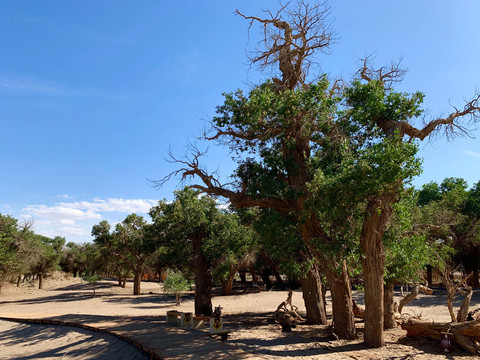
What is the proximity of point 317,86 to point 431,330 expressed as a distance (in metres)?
7.85

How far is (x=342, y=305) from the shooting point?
34.9 feet

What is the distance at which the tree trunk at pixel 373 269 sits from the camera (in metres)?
9.00

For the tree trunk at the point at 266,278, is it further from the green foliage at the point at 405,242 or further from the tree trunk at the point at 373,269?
the green foliage at the point at 405,242

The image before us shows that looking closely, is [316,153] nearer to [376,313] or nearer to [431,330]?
[376,313]

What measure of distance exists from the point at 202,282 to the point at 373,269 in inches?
380

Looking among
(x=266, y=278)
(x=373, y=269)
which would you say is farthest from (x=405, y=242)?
(x=266, y=278)

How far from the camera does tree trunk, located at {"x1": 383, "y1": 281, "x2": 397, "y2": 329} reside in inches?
469

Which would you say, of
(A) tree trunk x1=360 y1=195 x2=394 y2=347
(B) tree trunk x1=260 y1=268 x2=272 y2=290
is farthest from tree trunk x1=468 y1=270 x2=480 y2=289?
(A) tree trunk x1=360 y1=195 x2=394 y2=347

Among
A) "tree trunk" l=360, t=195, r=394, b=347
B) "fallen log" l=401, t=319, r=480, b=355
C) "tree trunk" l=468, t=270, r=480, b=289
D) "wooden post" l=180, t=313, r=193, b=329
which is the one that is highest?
"tree trunk" l=360, t=195, r=394, b=347

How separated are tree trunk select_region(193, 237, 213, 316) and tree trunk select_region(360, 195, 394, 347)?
29.8 ft

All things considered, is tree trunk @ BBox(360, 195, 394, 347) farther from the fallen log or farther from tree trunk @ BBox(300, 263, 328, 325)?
tree trunk @ BBox(300, 263, 328, 325)

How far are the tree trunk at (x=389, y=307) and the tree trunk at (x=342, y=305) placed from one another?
1940mm

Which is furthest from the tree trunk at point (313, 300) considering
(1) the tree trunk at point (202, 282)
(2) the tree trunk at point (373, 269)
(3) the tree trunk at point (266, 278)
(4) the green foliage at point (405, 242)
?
(3) the tree trunk at point (266, 278)

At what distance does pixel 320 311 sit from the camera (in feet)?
45.2
